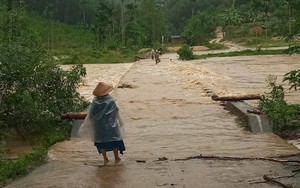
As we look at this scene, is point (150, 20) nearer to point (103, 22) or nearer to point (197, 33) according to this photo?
point (197, 33)

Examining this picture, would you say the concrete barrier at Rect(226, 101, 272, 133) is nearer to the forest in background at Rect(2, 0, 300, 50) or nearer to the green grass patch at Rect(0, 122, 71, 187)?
the green grass patch at Rect(0, 122, 71, 187)

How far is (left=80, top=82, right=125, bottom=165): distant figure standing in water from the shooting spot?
26.9 ft

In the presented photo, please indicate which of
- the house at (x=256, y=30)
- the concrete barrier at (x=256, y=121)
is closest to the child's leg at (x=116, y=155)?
the concrete barrier at (x=256, y=121)

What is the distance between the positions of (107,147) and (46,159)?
1238mm

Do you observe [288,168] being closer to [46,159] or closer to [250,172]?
[250,172]

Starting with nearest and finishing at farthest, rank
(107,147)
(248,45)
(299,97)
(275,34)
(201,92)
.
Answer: (107,147), (299,97), (201,92), (248,45), (275,34)

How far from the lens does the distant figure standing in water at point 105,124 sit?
26.9 ft

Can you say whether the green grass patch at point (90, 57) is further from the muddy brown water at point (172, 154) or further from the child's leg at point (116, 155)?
the child's leg at point (116, 155)

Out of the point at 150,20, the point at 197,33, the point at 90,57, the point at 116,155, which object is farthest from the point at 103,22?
the point at 116,155

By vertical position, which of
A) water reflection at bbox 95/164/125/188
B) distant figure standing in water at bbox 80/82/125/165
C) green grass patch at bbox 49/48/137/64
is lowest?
green grass patch at bbox 49/48/137/64

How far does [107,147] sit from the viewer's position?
8.23 m

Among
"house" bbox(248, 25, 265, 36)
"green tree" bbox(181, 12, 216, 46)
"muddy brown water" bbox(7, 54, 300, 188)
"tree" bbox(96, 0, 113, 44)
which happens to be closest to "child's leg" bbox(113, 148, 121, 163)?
"muddy brown water" bbox(7, 54, 300, 188)

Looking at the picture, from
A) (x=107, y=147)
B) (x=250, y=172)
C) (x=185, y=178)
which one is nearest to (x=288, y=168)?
(x=250, y=172)

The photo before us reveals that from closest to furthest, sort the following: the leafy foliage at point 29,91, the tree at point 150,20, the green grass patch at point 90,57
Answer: the leafy foliage at point 29,91
the green grass patch at point 90,57
the tree at point 150,20
